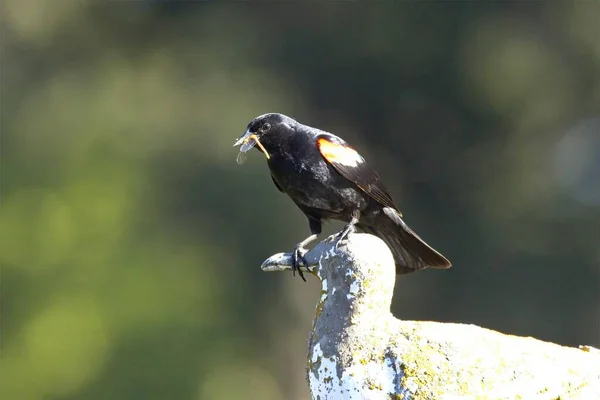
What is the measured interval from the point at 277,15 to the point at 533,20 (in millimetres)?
4556

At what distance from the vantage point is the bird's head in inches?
188

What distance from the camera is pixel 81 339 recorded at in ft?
39.3

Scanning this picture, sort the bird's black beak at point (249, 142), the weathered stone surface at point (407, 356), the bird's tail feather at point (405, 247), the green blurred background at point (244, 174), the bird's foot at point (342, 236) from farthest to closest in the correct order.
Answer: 1. the green blurred background at point (244, 174)
2. the bird's black beak at point (249, 142)
3. the bird's tail feather at point (405, 247)
4. the bird's foot at point (342, 236)
5. the weathered stone surface at point (407, 356)

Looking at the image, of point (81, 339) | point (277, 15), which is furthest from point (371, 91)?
point (81, 339)

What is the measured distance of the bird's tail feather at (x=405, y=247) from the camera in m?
4.61

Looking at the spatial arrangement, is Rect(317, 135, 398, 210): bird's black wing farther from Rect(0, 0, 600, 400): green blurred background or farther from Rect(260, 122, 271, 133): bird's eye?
Rect(0, 0, 600, 400): green blurred background

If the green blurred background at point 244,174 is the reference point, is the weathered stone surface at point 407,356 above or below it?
below

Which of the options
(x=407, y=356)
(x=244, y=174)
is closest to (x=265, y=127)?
(x=407, y=356)

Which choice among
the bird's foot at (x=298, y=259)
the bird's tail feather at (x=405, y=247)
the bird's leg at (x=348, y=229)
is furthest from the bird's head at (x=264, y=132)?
the bird's foot at (x=298, y=259)

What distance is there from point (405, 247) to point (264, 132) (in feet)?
2.81

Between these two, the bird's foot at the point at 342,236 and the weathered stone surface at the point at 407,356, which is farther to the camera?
the bird's foot at the point at 342,236

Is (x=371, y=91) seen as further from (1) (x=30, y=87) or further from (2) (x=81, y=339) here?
(2) (x=81, y=339)

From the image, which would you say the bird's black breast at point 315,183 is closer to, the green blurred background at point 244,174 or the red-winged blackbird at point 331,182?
the red-winged blackbird at point 331,182

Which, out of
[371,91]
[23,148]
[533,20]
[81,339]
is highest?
[533,20]
